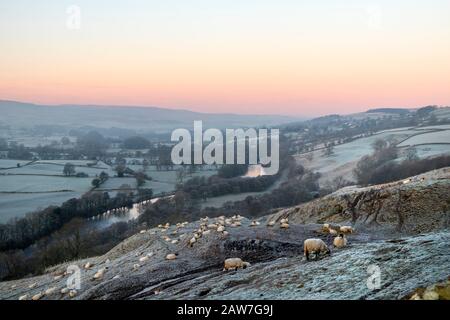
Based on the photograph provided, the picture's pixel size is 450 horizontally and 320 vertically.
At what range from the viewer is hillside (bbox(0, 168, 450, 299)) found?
13203 millimetres

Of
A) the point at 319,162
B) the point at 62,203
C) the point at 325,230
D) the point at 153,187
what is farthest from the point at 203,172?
the point at 325,230

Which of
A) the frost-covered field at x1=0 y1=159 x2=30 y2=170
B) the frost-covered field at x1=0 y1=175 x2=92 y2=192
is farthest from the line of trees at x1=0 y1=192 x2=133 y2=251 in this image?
the frost-covered field at x1=0 y1=159 x2=30 y2=170

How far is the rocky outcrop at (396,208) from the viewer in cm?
2778

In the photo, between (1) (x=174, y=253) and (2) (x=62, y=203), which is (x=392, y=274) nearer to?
(1) (x=174, y=253)

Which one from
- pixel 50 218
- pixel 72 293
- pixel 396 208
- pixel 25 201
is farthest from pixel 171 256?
pixel 25 201

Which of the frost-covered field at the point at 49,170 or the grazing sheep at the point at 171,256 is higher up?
the grazing sheep at the point at 171,256

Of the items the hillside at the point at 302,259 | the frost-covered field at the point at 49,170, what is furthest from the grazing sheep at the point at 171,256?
the frost-covered field at the point at 49,170

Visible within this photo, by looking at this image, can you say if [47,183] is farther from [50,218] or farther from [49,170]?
[50,218]

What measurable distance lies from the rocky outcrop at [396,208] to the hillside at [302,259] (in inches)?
2.6

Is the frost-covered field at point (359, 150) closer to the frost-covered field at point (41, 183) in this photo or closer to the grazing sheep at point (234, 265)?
the frost-covered field at point (41, 183)

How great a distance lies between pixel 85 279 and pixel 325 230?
15283 mm

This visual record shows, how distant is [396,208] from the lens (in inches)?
A: 1180

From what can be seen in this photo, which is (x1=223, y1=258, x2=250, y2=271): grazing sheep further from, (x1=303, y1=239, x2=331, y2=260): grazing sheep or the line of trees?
the line of trees
